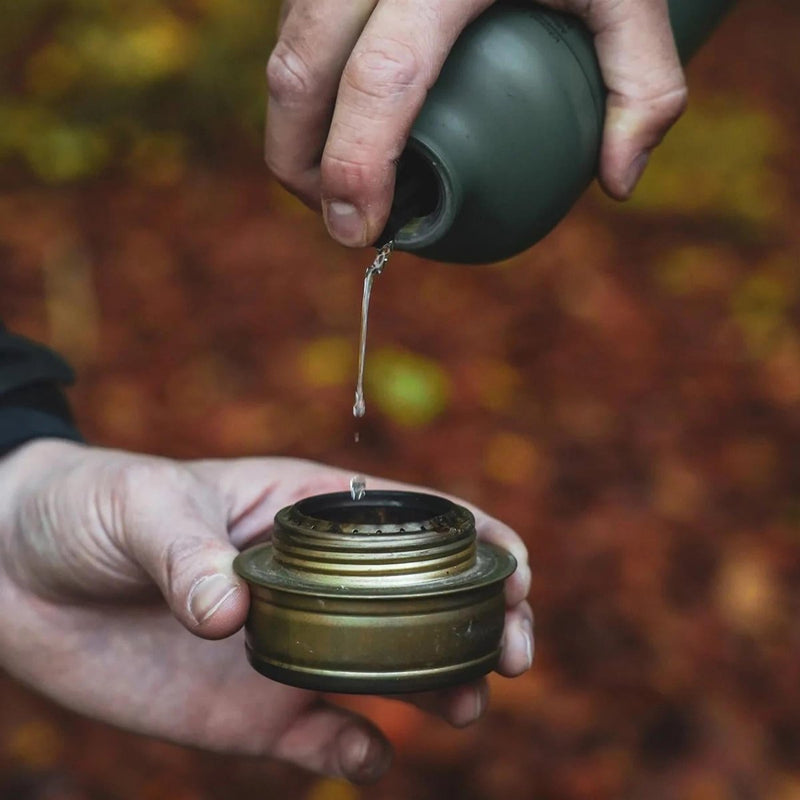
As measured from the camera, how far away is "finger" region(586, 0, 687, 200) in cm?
330

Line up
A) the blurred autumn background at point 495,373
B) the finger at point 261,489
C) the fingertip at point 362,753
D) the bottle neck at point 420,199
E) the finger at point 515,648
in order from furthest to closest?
1. the blurred autumn background at point 495,373
2. the finger at point 261,489
3. the fingertip at point 362,753
4. the finger at point 515,648
5. the bottle neck at point 420,199

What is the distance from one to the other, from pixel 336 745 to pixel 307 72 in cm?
195

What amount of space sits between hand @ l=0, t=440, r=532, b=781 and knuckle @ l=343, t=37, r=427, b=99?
1.29m

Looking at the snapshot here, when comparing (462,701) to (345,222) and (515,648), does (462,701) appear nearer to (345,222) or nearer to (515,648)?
(515,648)

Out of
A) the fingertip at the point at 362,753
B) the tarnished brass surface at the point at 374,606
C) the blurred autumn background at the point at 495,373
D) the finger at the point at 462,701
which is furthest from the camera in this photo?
the blurred autumn background at the point at 495,373

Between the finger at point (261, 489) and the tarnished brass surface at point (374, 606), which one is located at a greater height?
the tarnished brass surface at point (374, 606)

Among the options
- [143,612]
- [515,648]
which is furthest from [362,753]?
[143,612]

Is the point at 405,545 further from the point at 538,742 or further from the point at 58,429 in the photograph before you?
the point at 538,742

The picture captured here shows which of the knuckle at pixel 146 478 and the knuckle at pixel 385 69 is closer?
the knuckle at pixel 385 69

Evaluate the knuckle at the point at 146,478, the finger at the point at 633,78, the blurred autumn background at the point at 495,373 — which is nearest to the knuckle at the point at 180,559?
the knuckle at the point at 146,478

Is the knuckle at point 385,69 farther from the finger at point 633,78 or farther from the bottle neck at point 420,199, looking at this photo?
the finger at point 633,78

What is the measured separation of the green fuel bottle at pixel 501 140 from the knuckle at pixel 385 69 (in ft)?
0.49

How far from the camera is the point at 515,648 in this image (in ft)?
11.1

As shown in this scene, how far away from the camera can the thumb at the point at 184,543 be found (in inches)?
120
